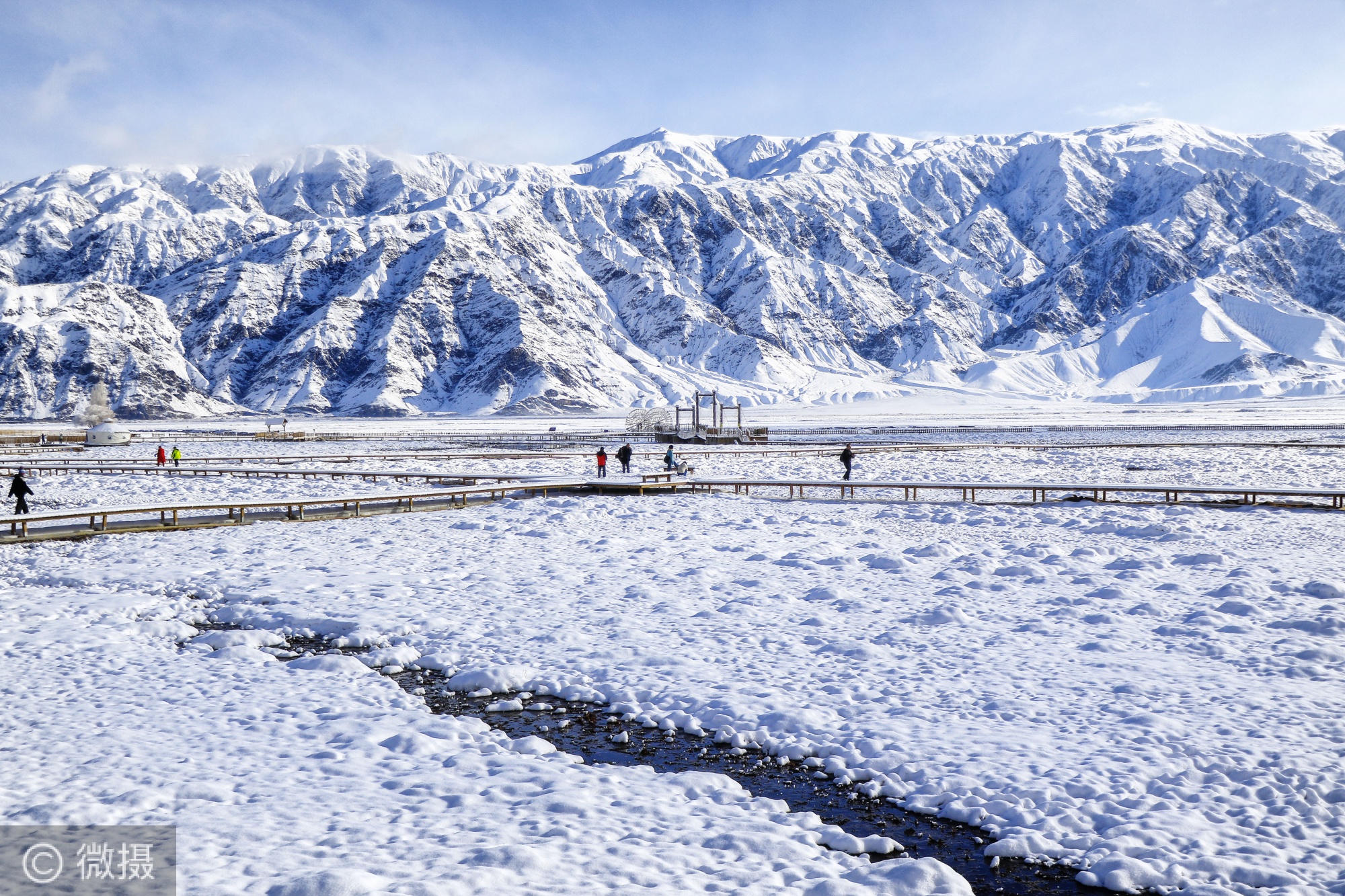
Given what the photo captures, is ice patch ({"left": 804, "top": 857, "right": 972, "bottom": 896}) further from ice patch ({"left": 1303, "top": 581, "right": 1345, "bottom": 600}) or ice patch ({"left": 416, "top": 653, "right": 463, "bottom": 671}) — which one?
ice patch ({"left": 1303, "top": 581, "right": 1345, "bottom": 600})

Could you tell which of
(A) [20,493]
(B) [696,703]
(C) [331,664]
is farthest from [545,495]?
(B) [696,703]

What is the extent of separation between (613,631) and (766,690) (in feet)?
10.7

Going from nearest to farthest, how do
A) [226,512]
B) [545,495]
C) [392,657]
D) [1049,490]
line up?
[392,657] → [226,512] → [1049,490] → [545,495]

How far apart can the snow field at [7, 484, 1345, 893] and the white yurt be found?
61.1 m

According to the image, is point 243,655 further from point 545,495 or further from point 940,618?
point 545,495

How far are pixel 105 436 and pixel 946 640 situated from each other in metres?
79.1

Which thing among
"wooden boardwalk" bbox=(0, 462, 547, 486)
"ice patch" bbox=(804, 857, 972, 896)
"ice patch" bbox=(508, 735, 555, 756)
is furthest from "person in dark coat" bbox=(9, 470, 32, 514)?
"ice patch" bbox=(804, 857, 972, 896)

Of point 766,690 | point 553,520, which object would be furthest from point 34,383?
point 766,690

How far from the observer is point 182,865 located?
6676 millimetres

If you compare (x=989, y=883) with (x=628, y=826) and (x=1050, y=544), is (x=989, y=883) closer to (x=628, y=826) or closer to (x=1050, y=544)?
(x=628, y=826)

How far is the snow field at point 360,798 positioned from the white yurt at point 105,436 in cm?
7371

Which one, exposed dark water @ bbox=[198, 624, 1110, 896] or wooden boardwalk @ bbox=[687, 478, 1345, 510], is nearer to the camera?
exposed dark water @ bbox=[198, 624, 1110, 896]

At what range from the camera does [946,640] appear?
1264 centimetres

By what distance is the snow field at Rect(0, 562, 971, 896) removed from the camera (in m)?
6.64
